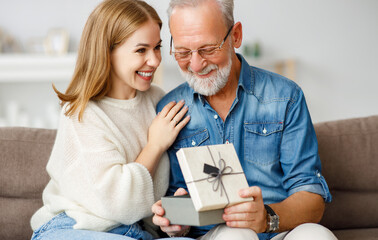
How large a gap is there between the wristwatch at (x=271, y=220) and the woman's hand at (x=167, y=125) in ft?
1.51

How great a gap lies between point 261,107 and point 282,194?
1.13 ft

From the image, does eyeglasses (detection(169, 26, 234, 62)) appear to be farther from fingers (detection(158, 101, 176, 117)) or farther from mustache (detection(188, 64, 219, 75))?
fingers (detection(158, 101, 176, 117))

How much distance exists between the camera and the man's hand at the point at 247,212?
1270 mm

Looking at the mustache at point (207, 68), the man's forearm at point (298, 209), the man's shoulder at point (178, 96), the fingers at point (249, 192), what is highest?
the mustache at point (207, 68)

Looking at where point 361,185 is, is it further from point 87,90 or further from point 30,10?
point 30,10

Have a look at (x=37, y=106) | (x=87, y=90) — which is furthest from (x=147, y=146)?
(x=37, y=106)

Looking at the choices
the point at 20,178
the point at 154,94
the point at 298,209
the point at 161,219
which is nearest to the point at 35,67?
the point at 20,178

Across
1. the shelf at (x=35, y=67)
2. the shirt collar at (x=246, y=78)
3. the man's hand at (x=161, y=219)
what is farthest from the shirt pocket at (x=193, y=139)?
the shelf at (x=35, y=67)

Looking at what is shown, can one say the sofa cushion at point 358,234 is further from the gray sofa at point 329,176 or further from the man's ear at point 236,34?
the man's ear at point 236,34

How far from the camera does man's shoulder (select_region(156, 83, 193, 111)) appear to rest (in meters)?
1.81

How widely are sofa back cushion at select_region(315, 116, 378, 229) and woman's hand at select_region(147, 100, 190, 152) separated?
0.68 metres

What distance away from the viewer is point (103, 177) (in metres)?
1.50

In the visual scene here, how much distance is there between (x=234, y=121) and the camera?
5.58 feet

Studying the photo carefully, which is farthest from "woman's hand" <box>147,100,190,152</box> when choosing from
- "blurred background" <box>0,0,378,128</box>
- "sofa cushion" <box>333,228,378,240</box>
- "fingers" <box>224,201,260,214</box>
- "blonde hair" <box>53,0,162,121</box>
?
"blurred background" <box>0,0,378,128</box>
